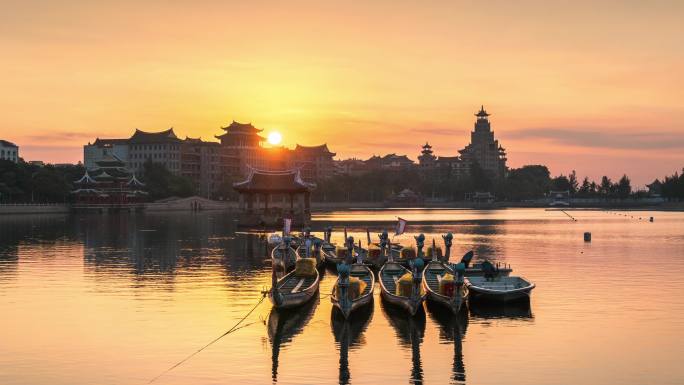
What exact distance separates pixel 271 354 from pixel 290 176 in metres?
96.2

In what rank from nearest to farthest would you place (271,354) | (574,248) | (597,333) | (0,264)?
(271,354)
(597,333)
(0,264)
(574,248)

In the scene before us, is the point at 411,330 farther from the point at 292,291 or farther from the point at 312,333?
the point at 292,291

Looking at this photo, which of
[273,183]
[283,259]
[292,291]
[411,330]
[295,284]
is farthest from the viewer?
[273,183]

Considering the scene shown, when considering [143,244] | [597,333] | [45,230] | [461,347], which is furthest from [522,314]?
[45,230]

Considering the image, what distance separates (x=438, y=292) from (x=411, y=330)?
18.0ft

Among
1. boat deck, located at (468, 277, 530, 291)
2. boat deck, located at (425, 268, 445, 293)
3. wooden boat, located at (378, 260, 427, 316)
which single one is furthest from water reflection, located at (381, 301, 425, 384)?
boat deck, located at (468, 277, 530, 291)

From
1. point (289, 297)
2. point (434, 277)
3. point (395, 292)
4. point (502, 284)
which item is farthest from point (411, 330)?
point (434, 277)

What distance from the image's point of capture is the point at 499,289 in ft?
140

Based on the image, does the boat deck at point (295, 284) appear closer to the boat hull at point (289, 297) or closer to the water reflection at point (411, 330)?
the boat hull at point (289, 297)

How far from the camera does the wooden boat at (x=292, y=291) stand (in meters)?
38.1

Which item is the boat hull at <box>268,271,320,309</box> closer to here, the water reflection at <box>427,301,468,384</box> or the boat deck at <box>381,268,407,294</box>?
the boat deck at <box>381,268,407,294</box>

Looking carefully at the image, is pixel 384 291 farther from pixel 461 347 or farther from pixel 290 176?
pixel 290 176

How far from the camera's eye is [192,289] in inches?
1928

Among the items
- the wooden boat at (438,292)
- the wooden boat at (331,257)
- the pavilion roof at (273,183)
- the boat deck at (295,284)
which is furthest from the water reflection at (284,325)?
the pavilion roof at (273,183)
